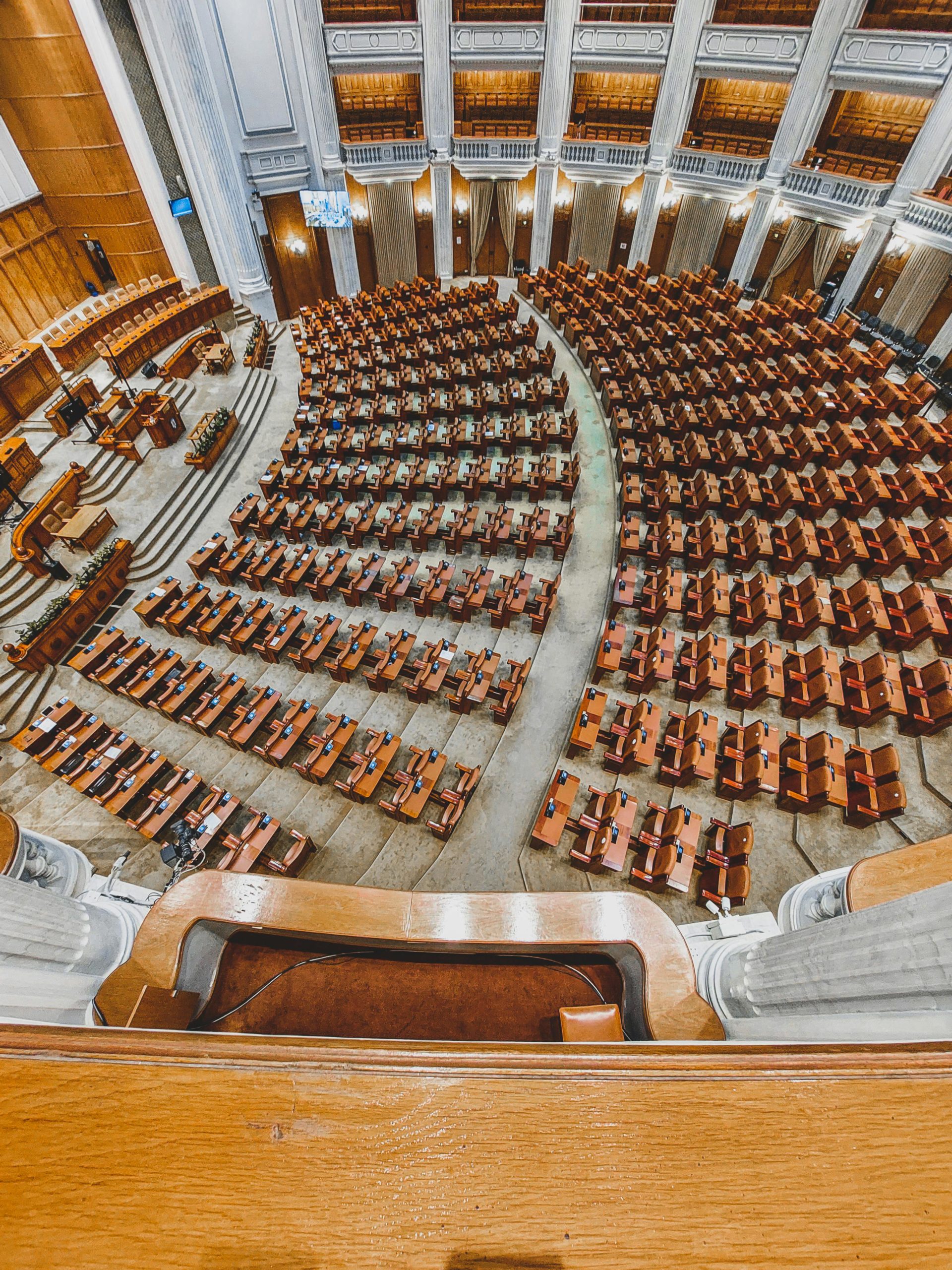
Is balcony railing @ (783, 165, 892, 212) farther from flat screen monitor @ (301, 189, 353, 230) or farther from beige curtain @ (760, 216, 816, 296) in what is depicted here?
flat screen monitor @ (301, 189, 353, 230)

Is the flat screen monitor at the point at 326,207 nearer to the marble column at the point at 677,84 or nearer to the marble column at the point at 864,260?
the marble column at the point at 677,84

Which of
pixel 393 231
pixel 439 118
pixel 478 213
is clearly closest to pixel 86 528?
pixel 393 231

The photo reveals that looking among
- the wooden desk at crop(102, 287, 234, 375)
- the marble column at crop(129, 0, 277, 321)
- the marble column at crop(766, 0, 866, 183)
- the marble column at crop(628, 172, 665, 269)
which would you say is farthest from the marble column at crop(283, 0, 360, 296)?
the marble column at crop(766, 0, 866, 183)

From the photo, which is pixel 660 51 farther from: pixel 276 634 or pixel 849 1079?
pixel 849 1079

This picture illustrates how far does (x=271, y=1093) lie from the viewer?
1181 mm

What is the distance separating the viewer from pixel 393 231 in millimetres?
14594

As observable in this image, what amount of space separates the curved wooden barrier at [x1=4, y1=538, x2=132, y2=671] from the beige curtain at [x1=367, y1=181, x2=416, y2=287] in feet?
35.4

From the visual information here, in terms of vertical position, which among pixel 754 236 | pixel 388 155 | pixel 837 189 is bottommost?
pixel 754 236

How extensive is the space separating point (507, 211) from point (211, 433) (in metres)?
10.6

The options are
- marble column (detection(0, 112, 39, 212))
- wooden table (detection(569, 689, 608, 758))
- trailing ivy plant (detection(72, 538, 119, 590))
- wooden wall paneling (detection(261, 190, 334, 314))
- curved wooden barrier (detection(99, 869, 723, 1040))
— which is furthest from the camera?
wooden wall paneling (detection(261, 190, 334, 314))

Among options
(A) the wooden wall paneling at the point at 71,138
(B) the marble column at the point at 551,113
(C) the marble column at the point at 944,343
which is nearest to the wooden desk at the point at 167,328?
(A) the wooden wall paneling at the point at 71,138

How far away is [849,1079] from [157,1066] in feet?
4.60

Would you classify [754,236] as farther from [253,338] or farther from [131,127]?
[131,127]

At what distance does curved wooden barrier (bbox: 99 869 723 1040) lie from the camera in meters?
2.13
